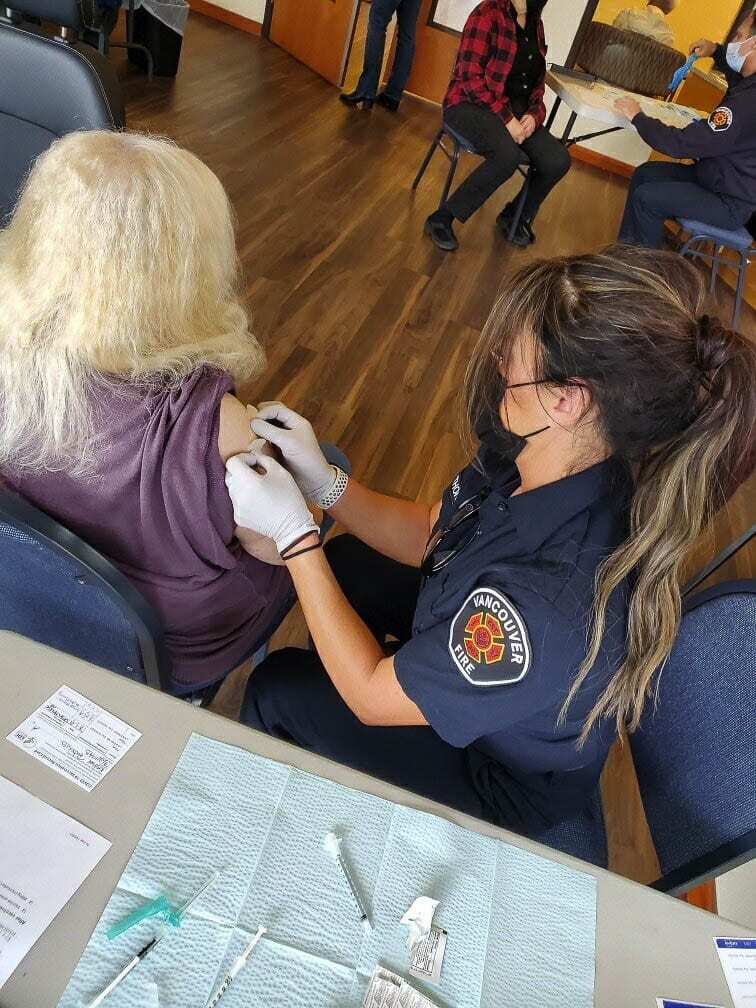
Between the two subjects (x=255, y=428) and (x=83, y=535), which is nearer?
(x=83, y=535)

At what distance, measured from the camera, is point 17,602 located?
34.1 inches

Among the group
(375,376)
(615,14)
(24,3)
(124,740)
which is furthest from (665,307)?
(615,14)

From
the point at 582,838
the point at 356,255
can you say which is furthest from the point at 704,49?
the point at 582,838

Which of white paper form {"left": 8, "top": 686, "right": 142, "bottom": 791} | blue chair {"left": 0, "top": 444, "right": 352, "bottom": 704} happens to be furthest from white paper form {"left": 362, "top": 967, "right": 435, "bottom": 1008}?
blue chair {"left": 0, "top": 444, "right": 352, "bottom": 704}

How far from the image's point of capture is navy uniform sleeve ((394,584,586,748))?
0.79m

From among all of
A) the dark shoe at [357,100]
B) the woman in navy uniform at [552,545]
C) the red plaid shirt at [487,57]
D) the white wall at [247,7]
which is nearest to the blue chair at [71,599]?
the woman in navy uniform at [552,545]

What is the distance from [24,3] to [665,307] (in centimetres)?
237

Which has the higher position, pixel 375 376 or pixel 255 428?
pixel 255 428

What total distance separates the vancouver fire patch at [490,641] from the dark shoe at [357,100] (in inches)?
206

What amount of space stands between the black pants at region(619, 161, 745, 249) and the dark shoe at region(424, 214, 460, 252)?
0.90 metres

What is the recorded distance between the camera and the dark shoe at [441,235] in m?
3.71

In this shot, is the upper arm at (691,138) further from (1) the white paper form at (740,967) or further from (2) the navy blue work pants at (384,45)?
(1) the white paper form at (740,967)

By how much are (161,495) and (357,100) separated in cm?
512

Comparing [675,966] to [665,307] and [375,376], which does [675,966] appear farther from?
[375,376]
